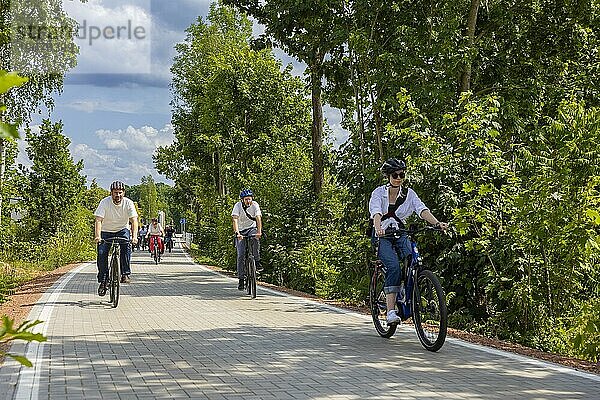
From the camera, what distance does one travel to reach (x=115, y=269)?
42.2 ft

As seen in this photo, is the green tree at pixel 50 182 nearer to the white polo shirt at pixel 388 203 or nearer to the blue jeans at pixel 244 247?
the blue jeans at pixel 244 247

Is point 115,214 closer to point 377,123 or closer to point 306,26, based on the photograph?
point 377,123

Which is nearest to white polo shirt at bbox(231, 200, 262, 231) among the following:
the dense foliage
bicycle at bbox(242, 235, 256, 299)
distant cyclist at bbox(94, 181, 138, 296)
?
bicycle at bbox(242, 235, 256, 299)

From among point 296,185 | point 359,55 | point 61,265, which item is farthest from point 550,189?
point 61,265

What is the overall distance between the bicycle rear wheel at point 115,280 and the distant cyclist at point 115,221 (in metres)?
0.31

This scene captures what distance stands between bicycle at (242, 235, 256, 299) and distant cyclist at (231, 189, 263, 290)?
67 millimetres

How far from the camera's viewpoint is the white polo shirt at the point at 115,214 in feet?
43.2

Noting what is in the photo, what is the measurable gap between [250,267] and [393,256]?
266 inches

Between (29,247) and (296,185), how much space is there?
13246 millimetres

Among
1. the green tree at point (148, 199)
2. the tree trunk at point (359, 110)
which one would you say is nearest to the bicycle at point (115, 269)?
the tree trunk at point (359, 110)

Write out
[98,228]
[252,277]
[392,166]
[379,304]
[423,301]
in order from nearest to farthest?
[423,301]
[392,166]
[379,304]
[98,228]
[252,277]

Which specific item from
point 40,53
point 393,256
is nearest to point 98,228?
point 393,256

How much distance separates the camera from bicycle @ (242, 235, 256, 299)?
584 inches

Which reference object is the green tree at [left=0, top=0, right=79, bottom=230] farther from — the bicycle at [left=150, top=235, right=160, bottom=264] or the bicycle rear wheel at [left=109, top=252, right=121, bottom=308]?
the bicycle rear wheel at [left=109, top=252, right=121, bottom=308]
